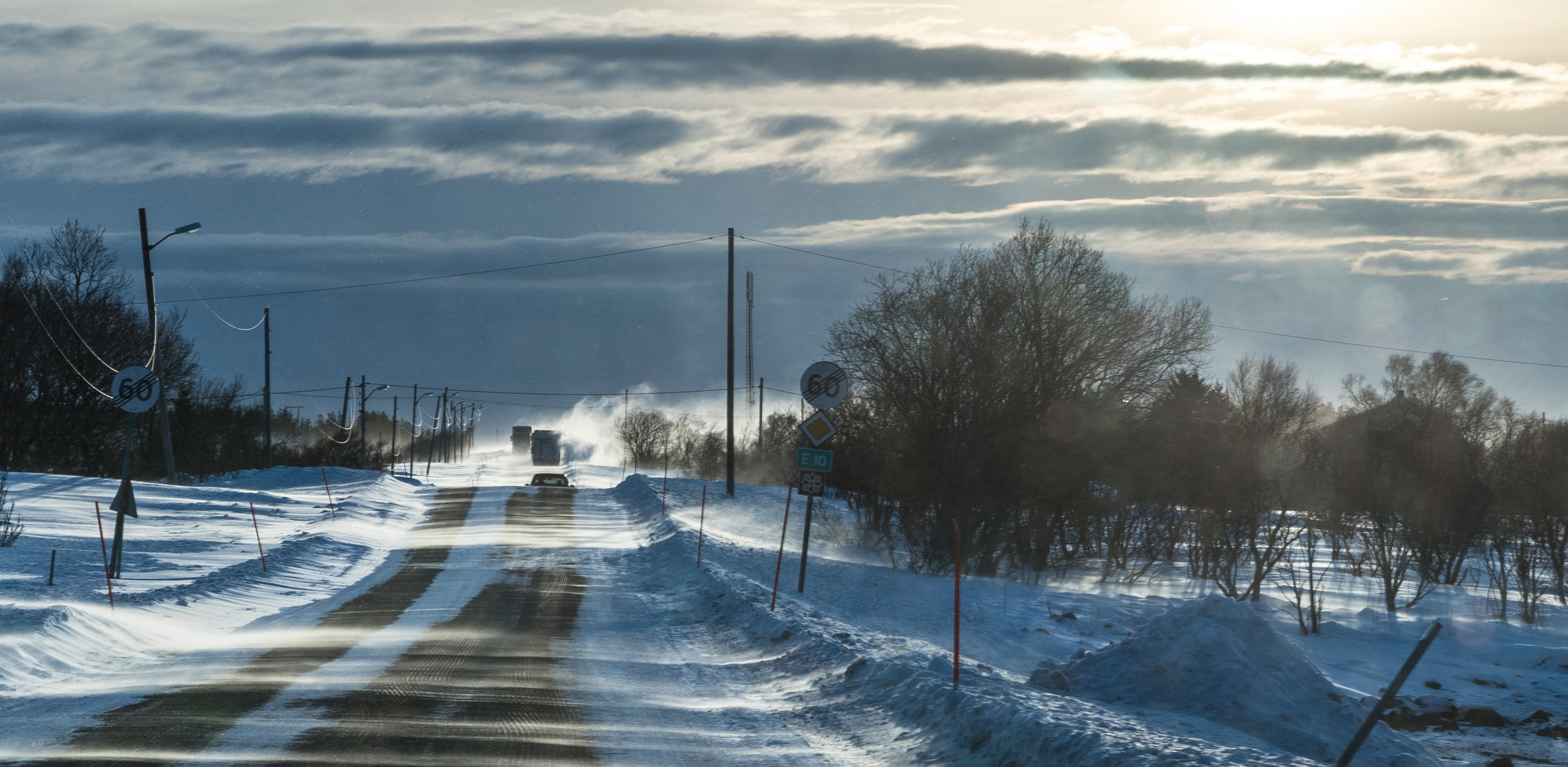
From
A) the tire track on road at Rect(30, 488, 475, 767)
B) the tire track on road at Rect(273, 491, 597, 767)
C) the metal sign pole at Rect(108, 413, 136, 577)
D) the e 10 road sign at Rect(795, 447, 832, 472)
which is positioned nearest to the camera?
the tire track on road at Rect(30, 488, 475, 767)

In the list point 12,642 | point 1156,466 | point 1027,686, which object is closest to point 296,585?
point 12,642

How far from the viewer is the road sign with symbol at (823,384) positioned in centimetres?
1702

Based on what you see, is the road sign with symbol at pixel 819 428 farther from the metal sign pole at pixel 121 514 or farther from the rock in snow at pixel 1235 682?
the metal sign pole at pixel 121 514

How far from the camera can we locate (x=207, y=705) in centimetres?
926

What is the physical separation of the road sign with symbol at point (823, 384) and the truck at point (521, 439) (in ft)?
402

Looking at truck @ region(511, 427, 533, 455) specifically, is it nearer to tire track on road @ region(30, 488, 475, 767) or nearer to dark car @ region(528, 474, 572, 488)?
dark car @ region(528, 474, 572, 488)

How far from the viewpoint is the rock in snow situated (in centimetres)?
955

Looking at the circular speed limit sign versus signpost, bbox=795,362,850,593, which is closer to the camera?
the circular speed limit sign

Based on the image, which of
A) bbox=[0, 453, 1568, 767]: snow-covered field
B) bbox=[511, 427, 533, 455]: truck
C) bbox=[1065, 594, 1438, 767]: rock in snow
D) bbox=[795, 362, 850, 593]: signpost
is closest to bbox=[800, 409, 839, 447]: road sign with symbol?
bbox=[795, 362, 850, 593]: signpost

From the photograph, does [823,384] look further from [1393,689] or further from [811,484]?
[1393,689]

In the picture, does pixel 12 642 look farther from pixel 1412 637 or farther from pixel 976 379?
pixel 1412 637

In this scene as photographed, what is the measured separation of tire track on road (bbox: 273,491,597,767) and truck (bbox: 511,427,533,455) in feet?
404

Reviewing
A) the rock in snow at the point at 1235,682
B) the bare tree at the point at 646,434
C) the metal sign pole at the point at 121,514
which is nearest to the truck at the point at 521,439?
the bare tree at the point at 646,434

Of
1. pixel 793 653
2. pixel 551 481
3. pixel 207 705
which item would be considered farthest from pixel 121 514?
pixel 551 481
